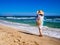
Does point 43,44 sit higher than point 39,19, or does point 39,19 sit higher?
point 39,19

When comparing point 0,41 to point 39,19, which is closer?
point 0,41

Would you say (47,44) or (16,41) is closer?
(16,41)

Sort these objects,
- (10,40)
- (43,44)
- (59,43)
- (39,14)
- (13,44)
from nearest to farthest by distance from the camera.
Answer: (13,44) → (10,40) → (43,44) → (59,43) → (39,14)

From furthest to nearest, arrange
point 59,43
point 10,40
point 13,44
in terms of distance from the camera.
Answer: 1. point 59,43
2. point 10,40
3. point 13,44

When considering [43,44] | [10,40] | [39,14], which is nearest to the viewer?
[10,40]

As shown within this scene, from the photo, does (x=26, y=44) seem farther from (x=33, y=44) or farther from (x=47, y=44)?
(x=47, y=44)

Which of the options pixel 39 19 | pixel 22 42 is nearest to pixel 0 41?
pixel 22 42

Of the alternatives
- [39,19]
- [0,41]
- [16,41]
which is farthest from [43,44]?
[39,19]

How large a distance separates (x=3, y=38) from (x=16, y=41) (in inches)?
25.6

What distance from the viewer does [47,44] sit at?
8.51 metres

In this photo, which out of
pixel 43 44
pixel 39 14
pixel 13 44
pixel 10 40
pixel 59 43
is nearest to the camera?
pixel 13 44

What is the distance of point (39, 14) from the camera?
10969 mm

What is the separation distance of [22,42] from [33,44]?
481 mm

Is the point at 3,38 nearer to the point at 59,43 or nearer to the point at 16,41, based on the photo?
the point at 16,41
